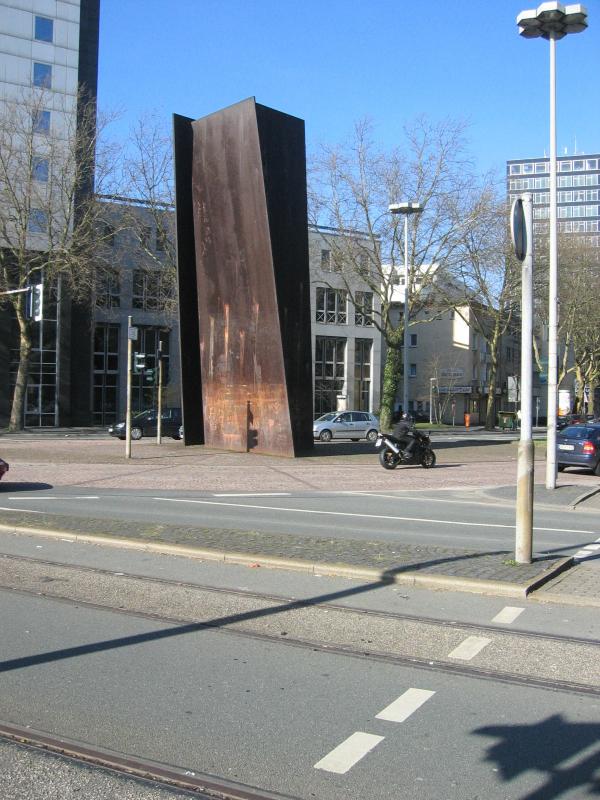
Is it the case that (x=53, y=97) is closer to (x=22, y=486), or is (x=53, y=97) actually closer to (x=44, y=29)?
(x=44, y=29)

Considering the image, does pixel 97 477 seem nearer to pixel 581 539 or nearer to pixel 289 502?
pixel 289 502

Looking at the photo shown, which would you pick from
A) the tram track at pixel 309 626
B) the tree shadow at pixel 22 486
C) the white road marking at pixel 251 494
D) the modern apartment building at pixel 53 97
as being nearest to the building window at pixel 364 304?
the modern apartment building at pixel 53 97

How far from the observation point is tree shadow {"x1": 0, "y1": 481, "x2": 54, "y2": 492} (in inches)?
712

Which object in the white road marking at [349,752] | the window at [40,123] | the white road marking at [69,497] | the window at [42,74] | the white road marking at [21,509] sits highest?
the window at [42,74]

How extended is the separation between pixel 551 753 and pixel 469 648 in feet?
6.40

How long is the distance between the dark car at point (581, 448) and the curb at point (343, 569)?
17.0 m

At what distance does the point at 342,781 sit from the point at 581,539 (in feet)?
29.0

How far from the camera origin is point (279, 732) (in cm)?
449

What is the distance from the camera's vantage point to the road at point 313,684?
160 inches

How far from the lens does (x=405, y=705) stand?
4953 mm

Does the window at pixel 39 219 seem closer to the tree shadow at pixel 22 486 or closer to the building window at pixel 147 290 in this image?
the building window at pixel 147 290

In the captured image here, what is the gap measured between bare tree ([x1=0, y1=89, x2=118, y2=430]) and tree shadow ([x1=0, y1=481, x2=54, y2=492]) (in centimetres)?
2494

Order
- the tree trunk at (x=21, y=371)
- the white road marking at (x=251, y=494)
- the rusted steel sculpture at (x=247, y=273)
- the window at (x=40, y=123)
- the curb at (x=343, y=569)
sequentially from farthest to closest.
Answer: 1. the tree trunk at (x=21, y=371)
2. the window at (x=40, y=123)
3. the rusted steel sculpture at (x=247, y=273)
4. the white road marking at (x=251, y=494)
5. the curb at (x=343, y=569)

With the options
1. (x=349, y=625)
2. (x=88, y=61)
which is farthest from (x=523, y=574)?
(x=88, y=61)
